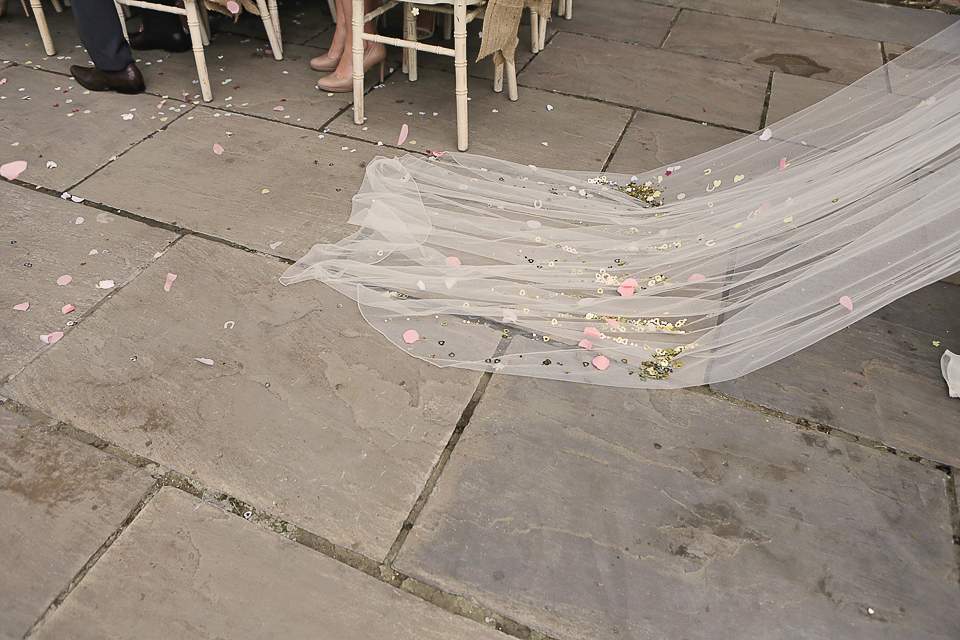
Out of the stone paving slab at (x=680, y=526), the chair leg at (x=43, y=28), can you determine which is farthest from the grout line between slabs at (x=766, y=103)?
the chair leg at (x=43, y=28)

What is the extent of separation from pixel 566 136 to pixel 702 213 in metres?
0.86

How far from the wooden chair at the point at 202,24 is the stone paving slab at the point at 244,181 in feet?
0.64

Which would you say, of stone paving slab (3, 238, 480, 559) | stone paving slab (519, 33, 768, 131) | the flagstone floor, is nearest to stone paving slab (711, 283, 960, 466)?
the flagstone floor

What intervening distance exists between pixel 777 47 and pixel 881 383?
241cm

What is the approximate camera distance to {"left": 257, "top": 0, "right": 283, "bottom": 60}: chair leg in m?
2.95

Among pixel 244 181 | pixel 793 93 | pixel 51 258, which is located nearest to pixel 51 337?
pixel 51 258

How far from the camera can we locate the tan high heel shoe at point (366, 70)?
2916 millimetres

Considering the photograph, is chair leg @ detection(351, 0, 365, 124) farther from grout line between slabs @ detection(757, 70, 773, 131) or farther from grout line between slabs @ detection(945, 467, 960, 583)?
grout line between slabs @ detection(945, 467, 960, 583)

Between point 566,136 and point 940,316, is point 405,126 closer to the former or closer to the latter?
point 566,136

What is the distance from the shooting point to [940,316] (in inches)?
75.5

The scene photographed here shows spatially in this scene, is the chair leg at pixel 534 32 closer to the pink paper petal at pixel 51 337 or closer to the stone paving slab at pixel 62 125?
the stone paving slab at pixel 62 125

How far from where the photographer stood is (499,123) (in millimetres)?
2754

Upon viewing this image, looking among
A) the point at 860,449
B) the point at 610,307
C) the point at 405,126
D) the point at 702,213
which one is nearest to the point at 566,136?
the point at 405,126

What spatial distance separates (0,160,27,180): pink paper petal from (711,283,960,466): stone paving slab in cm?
254
